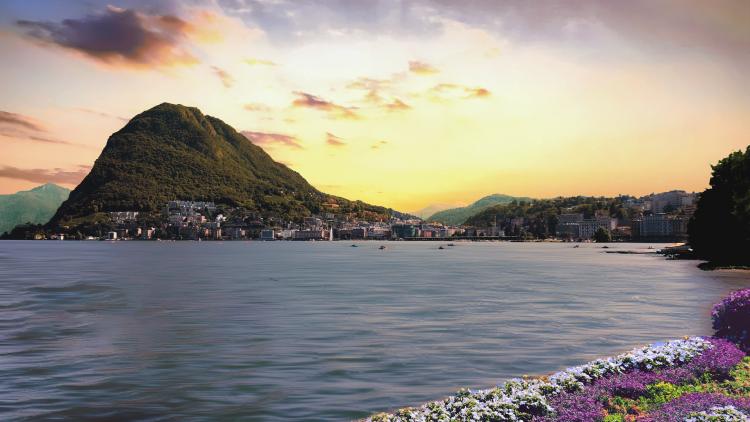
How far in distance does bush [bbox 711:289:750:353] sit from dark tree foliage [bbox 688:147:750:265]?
59.9 meters

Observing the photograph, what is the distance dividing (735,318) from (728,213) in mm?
75064

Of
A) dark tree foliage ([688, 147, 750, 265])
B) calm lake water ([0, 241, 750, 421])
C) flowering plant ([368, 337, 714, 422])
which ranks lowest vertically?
calm lake water ([0, 241, 750, 421])

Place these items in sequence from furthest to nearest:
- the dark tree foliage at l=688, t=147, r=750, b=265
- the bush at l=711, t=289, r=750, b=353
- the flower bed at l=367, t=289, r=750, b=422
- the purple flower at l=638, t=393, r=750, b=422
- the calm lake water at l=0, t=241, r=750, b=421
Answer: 1. the dark tree foliage at l=688, t=147, r=750, b=265
2. the bush at l=711, t=289, r=750, b=353
3. the calm lake water at l=0, t=241, r=750, b=421
4. the flower bed at l=367, t=289, r=750, b=422
5. the purple flower at l=638, t=393, r=750, b=422

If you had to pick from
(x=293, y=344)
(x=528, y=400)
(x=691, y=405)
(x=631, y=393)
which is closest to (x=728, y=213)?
(x=293, y=344)

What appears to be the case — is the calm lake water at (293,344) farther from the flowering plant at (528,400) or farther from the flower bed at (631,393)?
the flower bed at (631,393)

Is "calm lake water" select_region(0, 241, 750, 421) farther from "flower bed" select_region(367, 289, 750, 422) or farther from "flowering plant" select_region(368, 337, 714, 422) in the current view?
"flower bed" select_region(367, 289, 750, 422)

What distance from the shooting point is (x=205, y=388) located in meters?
21.2

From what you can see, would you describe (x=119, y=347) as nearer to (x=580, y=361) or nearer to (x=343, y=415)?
(x=343, y=415)

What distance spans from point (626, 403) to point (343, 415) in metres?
7.05

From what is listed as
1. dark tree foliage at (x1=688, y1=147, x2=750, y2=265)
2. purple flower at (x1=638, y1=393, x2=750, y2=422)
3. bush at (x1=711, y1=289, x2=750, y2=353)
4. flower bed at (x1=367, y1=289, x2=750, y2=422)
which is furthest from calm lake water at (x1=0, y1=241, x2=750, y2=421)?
dark tree foliage at (x1=688, y1=147, x2=750, y2=265)

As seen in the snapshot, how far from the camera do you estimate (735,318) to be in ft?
77.4

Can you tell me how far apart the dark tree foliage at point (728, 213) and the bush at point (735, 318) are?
5993cm

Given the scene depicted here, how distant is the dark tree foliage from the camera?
273 feet

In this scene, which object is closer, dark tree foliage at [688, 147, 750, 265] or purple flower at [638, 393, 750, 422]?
purple flower at [638, 393, 750, 422]
